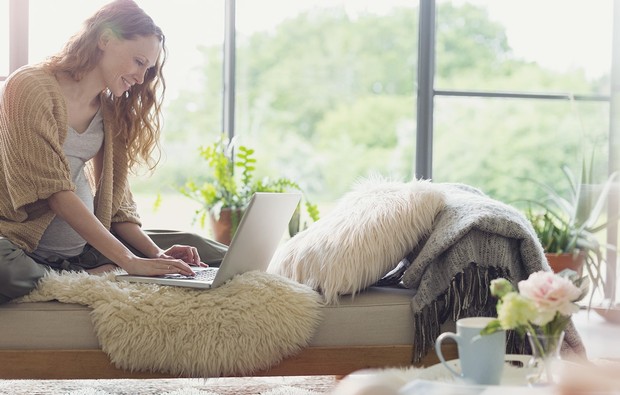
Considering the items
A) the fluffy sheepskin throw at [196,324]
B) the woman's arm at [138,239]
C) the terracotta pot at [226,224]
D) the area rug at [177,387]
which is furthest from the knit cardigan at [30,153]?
the terracotta pot at [226,224]

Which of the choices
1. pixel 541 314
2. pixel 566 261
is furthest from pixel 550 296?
pixel 566 261

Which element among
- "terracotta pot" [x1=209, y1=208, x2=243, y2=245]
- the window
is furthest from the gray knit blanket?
the window

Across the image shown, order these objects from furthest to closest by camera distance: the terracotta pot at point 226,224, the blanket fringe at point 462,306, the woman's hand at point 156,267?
1. the terracotta pot at point 226,224
2. the woman's hand at point 156,267
3. the blanket fringe at point 462,306

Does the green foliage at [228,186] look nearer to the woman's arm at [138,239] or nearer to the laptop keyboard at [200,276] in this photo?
the woman's arm at [138,239]

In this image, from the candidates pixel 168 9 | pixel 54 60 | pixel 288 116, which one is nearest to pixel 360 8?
pixel 288 116

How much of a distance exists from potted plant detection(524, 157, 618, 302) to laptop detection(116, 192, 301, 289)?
228 centimetres

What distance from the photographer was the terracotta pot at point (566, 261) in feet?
13.9

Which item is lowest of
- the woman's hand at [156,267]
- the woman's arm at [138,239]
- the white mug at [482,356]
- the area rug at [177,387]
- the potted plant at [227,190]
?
the area rug at [177,387]

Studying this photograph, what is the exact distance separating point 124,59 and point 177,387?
1.13 meters

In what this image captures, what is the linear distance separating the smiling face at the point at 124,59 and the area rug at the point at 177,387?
1.00m

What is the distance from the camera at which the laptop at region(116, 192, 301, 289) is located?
6.84 feet

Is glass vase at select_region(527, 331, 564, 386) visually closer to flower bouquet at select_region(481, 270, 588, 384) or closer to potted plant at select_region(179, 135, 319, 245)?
flower bouquet at select_region(481, 270, 588, 384)

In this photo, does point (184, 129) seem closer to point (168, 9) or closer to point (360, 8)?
point (168, 9)

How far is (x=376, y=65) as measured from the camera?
5.07 metres
